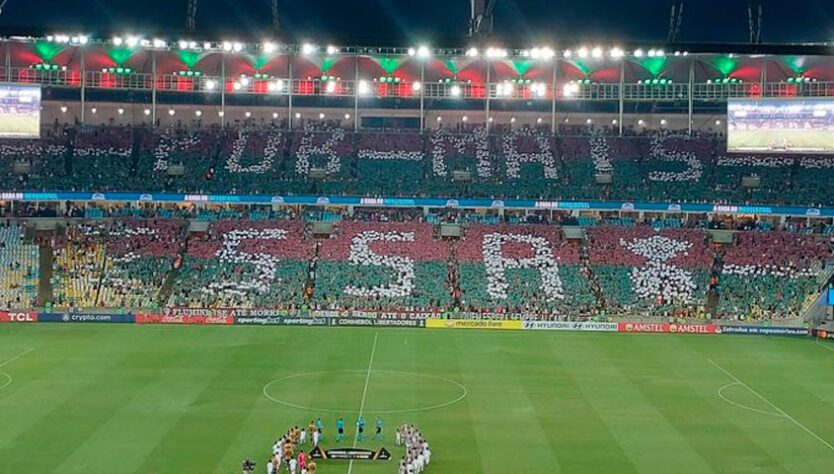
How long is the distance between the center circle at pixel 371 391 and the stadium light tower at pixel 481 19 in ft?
50.9

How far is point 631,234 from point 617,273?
635cm

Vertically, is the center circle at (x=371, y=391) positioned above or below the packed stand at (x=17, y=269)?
below

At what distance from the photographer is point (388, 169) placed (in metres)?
79.2

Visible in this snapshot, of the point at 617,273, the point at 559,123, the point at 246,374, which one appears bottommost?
the point at 246,374

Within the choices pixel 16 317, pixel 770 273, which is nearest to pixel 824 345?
pixel 770 273

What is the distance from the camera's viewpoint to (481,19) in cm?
2898

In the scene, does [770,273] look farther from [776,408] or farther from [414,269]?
[776,408]

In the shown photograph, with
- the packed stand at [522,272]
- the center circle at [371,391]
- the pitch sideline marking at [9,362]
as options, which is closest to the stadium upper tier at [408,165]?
the packed stand at [522,272]

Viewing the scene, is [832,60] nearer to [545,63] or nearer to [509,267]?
[545,63]

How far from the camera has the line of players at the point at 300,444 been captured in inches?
1110

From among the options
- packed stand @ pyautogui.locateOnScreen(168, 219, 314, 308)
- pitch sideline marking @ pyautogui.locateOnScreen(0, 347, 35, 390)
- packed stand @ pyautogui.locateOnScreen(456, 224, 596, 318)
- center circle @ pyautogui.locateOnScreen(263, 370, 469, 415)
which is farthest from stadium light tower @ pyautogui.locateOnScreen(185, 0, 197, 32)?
packed stand @ pyautogui.locateOnScreen(456, 224, 596, 318)

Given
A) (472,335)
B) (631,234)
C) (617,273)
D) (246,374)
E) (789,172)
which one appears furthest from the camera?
(789,172)

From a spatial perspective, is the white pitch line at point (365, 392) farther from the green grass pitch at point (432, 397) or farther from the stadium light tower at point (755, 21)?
the stadium light tower at point (755, 21)

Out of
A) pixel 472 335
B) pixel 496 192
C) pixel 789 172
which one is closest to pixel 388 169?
pixel 496 192
